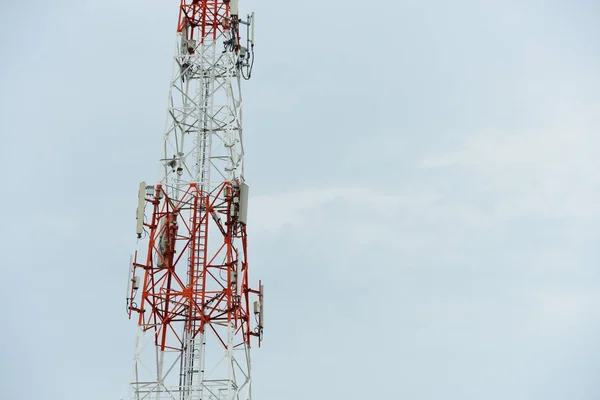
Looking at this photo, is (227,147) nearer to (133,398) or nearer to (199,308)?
(199,308)

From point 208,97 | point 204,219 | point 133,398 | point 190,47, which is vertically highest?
point 190,47

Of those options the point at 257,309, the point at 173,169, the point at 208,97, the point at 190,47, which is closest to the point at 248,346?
the point at 257,309

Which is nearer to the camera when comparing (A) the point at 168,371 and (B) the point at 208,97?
(A) the point at 168,371

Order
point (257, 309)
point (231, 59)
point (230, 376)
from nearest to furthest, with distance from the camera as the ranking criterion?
1. point (230, 376)
2. point (257, 309)
3. point (231, 59)

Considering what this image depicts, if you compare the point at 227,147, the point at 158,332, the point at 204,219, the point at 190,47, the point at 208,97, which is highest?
the point at 190,47

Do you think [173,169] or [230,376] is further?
[173,169]

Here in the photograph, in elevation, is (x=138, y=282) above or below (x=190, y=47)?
below

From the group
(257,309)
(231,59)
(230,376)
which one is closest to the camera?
(230,376)

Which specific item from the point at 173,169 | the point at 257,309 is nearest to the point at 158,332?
the point at 257,309

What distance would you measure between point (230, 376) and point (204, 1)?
26.2 metres

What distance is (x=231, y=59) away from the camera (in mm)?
61031

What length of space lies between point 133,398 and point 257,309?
30.1 feet

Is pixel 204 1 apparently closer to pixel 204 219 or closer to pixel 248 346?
pixel 204 219

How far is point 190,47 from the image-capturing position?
61781mm
